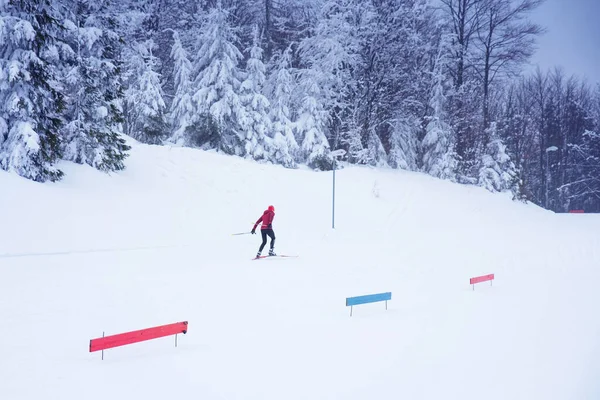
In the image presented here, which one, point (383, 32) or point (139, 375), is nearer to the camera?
point (139, 375)

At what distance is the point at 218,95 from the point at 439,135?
48.7ft

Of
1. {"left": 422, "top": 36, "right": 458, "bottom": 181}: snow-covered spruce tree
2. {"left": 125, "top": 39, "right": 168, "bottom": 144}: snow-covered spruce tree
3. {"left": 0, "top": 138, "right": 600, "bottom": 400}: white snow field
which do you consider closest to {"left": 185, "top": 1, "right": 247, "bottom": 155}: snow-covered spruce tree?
{"left": 125, "top": 39, "right": 168, "bottom": 144}: snow-covered spruce tree

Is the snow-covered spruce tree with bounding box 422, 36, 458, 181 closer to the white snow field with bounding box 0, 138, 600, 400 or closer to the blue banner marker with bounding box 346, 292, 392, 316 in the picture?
the white snow field with bounding box 0, 138, 600, 400

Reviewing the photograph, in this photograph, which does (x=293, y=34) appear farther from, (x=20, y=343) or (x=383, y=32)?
(x=20, y=343)

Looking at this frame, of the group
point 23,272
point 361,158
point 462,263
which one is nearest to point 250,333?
point 23,272

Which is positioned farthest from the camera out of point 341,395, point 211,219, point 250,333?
point 211,219

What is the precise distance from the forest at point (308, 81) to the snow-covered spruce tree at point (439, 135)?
8 centimetres

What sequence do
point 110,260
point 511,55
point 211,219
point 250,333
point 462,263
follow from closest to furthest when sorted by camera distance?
point 250,333 → point 110,260 → point 462,263 → point 211,219 → point 511,55

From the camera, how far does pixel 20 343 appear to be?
6.01 metres

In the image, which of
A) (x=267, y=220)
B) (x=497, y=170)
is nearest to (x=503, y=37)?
(x=497, y=170)

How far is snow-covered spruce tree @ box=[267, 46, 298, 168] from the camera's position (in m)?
24.8

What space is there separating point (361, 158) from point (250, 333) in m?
19.8

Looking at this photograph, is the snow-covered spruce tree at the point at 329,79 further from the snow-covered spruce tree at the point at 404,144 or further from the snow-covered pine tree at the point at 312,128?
the snow-covered spruce tree at the point at 404,144

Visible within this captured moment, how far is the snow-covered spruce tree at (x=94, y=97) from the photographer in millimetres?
16047
